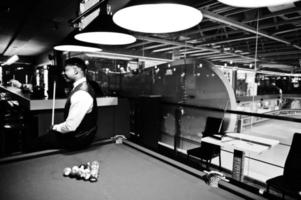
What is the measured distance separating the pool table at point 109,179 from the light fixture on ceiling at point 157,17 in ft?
3.78

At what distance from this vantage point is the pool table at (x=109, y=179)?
136 cm

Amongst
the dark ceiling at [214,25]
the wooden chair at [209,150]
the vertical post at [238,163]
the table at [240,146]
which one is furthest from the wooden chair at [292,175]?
the dark ceiling at [214,25]

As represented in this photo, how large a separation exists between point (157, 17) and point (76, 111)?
130cm

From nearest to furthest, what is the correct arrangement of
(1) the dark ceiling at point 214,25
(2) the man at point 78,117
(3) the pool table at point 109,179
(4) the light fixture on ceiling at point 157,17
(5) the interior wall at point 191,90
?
(3) the pool table at point 109,179
(4) the light fixture on ceiling at point 157,17
(2) the man at point 78,117
(1) the dark ceiling at point 214,25
(5) the interior wall at point 191,90

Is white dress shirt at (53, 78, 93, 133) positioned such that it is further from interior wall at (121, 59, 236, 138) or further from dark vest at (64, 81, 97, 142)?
interior wall at (121, 59, 236, 138)

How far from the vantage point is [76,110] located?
7.66 feet

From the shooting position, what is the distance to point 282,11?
3506mm

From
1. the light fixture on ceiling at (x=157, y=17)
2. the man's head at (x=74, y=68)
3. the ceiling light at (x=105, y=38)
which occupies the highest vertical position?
Answer: the light fixture on ceiling at (x=157, y=17)

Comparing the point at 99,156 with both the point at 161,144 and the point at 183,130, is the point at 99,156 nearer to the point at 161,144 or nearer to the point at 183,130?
the point at 161,144

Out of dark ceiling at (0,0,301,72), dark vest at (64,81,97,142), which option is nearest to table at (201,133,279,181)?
dark vest at (64,81,97,142)

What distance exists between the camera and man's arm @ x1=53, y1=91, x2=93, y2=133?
90.0 inches

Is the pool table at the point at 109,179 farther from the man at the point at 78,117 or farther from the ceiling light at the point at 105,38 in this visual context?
the ceiling light at the point at 105,38

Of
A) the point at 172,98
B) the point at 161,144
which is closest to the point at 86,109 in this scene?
the point at 161,144

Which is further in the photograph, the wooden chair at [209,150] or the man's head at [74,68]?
the wooden chair at [209,150]
